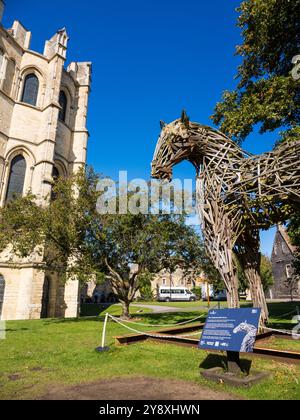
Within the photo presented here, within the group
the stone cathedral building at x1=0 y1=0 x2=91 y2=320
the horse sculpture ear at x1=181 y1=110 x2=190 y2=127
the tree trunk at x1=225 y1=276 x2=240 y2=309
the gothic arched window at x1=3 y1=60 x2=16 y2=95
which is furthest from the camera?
the gothic arched window at x1=3 y1=60 x2=16 y2=95

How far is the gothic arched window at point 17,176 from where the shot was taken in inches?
1038

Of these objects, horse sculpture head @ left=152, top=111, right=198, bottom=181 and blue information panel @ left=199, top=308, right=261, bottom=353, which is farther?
horse sculpture head @ left=152, top=111, right=198, bottom=181

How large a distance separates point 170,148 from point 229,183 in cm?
183

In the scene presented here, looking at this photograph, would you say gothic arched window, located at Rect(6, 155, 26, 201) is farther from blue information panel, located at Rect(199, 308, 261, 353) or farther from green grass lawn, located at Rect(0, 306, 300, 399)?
blue information panel, located at Rect(199, 308, 261, 353)

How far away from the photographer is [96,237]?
14.9 metres

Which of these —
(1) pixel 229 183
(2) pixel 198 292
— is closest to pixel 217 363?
(1) pixel 229 183

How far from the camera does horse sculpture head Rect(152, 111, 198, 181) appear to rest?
769 cm

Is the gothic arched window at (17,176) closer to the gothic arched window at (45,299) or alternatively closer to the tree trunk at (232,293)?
the gothic arched window at (45,299)

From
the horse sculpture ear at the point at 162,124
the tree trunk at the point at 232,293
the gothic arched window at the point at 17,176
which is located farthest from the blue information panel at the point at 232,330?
the gothic arched window at the point at 17,176

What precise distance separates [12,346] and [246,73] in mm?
16007

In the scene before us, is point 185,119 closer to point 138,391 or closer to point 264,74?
point 138,391

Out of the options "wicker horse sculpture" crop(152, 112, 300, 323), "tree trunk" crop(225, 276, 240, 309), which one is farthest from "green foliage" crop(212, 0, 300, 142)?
"tree trunk" crop(225, 276, 240, 309)

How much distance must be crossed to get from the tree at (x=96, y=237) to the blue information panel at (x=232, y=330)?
9520mm

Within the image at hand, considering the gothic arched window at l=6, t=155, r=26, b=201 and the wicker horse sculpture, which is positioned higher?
the gothic arched window at l=6, t=155, r=26, b=201
